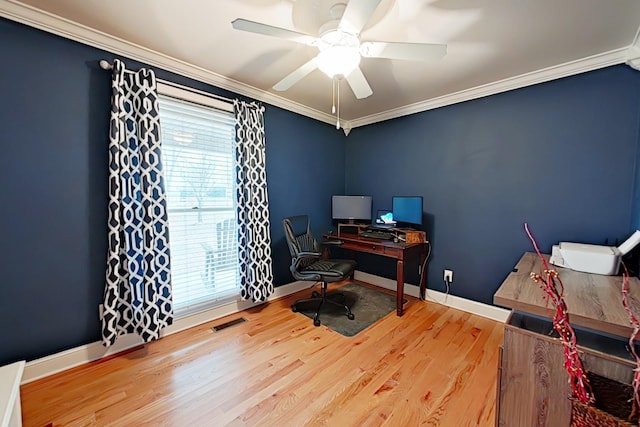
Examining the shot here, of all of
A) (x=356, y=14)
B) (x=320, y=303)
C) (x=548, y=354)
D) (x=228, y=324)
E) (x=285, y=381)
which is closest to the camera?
(x=548, y=354)

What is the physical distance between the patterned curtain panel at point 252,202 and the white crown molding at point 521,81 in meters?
1.74

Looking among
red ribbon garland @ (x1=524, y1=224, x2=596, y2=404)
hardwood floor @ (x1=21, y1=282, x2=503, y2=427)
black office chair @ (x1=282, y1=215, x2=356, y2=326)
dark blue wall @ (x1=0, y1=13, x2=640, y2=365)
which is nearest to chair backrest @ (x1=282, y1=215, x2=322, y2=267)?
black office chair @ (x1=282, y1=215, x2=356, y2=326)

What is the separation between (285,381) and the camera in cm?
171

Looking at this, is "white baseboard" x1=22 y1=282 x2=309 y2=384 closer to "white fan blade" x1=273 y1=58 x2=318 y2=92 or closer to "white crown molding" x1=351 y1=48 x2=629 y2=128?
"white fan blade" x1=273 y1=58 x2=318 y2=92

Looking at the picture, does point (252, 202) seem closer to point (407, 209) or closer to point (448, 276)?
point (407, 209)

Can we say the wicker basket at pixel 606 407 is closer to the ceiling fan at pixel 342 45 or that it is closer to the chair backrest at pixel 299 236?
the ceiling fan at pixel 342 45

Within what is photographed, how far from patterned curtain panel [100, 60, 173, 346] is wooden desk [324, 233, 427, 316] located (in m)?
1.88

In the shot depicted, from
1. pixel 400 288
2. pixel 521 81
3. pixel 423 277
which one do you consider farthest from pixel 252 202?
pixel 521 81

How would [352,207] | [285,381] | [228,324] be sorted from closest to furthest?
1. [285,381]
2. [228,324]
3. [352,207]

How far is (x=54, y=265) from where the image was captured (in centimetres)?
174

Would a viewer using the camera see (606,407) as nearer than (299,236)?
Yes

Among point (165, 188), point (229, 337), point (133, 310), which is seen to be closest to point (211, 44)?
point (165, 188)

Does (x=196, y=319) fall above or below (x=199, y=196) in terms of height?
below

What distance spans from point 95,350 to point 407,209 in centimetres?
310
